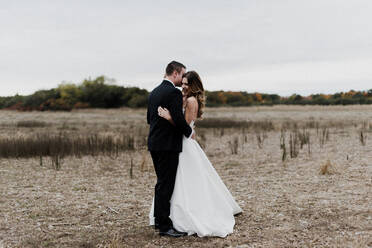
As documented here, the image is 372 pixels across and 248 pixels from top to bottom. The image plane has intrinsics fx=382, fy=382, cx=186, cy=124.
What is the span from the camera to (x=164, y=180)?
15.8 ft

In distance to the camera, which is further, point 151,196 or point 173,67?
point 151,196

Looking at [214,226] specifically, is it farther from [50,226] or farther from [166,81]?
[50,226]

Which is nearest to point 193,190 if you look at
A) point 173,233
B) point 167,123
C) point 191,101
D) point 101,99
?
point 173,233

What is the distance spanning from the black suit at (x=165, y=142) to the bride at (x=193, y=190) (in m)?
0.11

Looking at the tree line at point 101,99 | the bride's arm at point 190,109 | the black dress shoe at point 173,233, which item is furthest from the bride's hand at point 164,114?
the tree line at point 101,99

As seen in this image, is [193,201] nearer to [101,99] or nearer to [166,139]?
[166,139]

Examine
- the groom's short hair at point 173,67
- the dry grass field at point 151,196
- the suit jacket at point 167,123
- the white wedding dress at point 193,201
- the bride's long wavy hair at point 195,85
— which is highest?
the groom's short hair at point 173,67

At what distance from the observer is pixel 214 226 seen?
4.88 m

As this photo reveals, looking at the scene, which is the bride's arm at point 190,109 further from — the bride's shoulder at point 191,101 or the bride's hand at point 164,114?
the bride's hand at point 164,114

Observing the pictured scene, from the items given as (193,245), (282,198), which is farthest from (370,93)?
(193,245)

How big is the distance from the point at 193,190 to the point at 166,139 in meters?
0.77

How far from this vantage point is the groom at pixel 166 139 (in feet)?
15.3

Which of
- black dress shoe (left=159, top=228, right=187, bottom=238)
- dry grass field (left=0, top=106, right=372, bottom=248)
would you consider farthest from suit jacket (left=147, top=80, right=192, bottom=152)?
dry grass field (left=0, top=106, right=372, bottom=248)

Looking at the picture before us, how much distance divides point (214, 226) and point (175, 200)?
0.60 m
